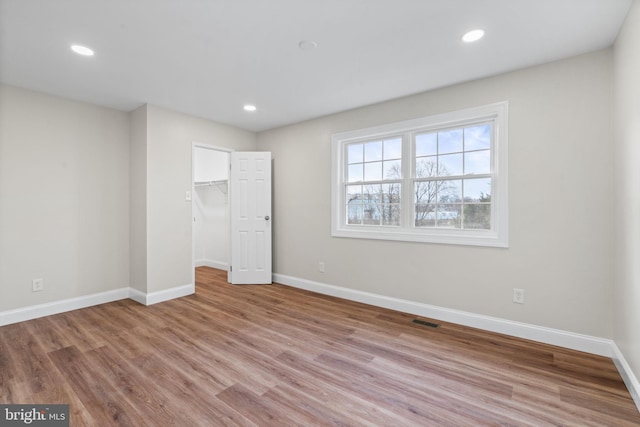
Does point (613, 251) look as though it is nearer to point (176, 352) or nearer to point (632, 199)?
point (632, 199)

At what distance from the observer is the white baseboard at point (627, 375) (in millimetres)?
1834

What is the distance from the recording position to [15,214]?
10.2 ft

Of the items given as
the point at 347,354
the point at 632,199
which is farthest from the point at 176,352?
the point at 632,199

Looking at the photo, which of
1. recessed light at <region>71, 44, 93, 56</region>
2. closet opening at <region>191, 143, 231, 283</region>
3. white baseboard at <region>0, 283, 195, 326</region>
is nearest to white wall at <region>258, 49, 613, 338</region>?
white baseboard at <region>0, 283, 195, 326</region>

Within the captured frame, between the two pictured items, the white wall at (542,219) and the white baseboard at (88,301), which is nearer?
the white wall at (542,219)

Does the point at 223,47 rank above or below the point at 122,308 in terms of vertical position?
above

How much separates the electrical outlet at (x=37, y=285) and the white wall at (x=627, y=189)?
5304 mm

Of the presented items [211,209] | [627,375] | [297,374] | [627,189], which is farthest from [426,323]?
[211,209]

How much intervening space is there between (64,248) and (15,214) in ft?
1.89

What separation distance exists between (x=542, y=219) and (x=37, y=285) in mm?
5248

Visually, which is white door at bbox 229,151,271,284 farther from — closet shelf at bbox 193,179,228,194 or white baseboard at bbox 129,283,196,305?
closet shelf at bbox 193,179,228,194

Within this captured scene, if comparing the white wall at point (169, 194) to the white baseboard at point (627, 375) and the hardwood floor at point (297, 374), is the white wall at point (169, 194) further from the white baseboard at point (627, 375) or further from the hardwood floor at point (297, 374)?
the white baseboard at point (627, 375)

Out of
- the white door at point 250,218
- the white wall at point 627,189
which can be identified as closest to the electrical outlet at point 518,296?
the white wall at point 627,189

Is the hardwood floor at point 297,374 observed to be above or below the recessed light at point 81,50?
below
